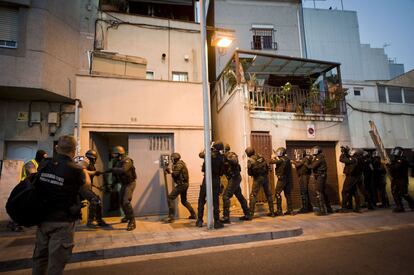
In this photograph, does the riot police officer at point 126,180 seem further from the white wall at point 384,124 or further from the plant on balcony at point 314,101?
the white wall at point 384,124

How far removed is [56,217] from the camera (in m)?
2.86

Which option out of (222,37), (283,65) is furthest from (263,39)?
(222,37)

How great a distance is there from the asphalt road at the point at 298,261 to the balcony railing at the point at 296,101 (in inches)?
234

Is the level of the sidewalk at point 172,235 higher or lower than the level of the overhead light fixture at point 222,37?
lower

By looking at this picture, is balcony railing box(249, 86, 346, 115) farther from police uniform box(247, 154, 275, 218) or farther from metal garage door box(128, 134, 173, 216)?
metal garage door box(128, 134, 173, 216)

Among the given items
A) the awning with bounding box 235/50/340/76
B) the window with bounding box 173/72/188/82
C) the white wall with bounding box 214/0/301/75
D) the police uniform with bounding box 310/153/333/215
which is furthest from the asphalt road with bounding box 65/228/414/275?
the white wall with bounding box 214/0/301/75

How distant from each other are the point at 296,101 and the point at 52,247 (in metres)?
9.96

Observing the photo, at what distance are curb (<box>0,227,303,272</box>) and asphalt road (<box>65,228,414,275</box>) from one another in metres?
0.52

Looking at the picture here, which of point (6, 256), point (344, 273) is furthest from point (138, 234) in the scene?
point (344, 273)

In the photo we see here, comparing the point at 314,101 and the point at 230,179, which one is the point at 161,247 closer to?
the point at 230,179

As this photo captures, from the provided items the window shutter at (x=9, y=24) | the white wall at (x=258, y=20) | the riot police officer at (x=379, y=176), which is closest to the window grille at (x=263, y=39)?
the white wall at (x=258, y=20)

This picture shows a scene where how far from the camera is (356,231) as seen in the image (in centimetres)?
629

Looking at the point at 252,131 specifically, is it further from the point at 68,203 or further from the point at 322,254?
the point at 68,203

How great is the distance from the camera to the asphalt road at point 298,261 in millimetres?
3879
